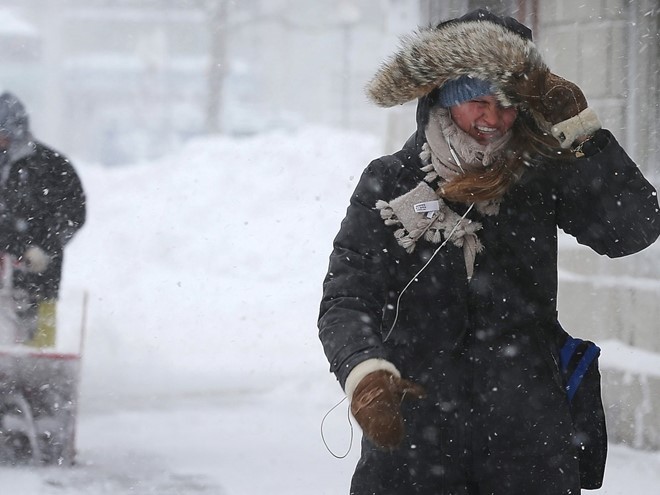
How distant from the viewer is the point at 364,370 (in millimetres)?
2393

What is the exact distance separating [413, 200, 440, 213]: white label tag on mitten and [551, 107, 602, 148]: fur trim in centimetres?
30

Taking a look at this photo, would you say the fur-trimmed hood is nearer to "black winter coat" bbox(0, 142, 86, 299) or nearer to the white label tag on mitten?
the white label tag on mitten

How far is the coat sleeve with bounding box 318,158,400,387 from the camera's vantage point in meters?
2.49

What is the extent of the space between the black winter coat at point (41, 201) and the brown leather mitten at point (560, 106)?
482 cm

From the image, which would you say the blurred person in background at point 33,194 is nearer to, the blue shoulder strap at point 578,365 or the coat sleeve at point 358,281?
the coat sleeve at point 358,281

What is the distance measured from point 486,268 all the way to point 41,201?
4992 mm

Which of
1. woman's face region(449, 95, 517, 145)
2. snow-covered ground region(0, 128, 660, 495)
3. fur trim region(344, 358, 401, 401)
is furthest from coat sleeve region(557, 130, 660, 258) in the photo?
snow-covered ground region(0, 128, 660, 495)

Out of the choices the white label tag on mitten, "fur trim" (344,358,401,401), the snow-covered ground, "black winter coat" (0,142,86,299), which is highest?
the white label tag on mitten

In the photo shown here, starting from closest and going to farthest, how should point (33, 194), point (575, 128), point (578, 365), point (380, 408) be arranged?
point (380, 408)
point (575, 128)
point (578, 365)
point (33, 194)

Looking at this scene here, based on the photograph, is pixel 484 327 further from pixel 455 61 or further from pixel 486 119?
pixel 455 61

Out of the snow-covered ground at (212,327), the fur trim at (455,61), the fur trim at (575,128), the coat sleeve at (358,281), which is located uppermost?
the fur trim at (455,61)

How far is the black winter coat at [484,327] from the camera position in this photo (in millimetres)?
2572

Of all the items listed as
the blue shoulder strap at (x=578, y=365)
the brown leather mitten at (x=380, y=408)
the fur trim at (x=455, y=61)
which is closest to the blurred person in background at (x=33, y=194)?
the fur trim at (x=455, y=61)

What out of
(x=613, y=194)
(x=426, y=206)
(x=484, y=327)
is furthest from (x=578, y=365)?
(x=426, y=206)
